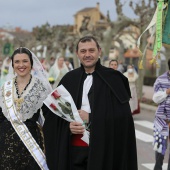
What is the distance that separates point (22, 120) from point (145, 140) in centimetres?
635

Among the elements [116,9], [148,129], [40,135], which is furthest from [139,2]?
[40,135]

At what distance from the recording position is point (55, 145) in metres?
4.54

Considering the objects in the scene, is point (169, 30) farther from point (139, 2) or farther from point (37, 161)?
point (139, 2)

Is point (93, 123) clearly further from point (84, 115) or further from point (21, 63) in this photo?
point (21, 63)

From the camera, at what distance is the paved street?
8.43m

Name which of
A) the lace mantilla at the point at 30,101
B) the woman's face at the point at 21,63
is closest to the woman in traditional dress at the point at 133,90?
the lace mantilla at the point at 30,101

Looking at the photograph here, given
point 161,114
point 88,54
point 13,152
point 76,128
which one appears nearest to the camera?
point 76,128

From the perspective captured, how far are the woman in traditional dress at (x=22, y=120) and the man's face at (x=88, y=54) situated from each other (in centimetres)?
80

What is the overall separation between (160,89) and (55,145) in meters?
2.66

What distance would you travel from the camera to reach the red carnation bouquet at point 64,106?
172 inches

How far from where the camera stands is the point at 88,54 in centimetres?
441

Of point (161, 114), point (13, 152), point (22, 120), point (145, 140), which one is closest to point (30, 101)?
point (22, 120)

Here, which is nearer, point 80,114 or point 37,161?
point 80,114

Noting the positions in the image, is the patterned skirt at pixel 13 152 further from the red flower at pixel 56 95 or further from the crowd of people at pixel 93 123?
the red flower at pixel 56 95
